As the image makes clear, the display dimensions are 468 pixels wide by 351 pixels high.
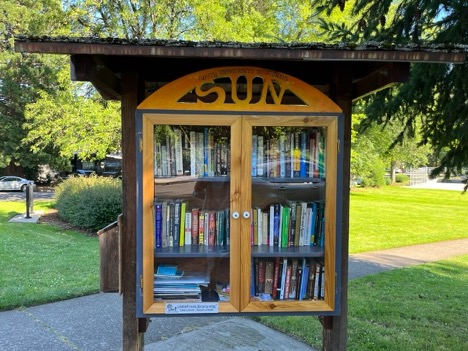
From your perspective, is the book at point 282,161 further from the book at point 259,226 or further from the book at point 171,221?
the book at point 171,221

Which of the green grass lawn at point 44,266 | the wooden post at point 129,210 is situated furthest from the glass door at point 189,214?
the green grass lawn at point 44,266

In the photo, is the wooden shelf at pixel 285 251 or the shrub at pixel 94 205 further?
the shrub at pixel 94 205

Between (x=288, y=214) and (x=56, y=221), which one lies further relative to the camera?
(x=56, y=221)

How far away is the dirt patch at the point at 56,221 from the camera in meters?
10.7

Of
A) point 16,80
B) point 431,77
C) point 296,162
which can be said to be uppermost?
point 16,80

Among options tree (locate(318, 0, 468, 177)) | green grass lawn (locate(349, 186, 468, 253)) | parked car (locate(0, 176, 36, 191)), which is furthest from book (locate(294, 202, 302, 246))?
parked car (locate(0, 176, 36, 191))

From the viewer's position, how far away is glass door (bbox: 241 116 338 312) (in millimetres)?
2797

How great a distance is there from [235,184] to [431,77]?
8.52 feet

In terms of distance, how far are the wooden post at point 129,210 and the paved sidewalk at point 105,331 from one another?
3.63 feet

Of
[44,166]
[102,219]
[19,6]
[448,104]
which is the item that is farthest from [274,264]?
[44,166]

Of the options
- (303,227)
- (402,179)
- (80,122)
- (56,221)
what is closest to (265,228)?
(303,227)

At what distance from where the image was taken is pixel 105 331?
13.7ft

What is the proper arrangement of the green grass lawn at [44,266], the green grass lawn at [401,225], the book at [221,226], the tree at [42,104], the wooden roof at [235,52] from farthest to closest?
1. the tree at [42,104]
2. the green grass lawn at [401,225]
3. the green grass lawn at [44,266]
4. the book at [221,226]
5. the wooden roof at [235,52]

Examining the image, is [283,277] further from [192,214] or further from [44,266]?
[44,266]
